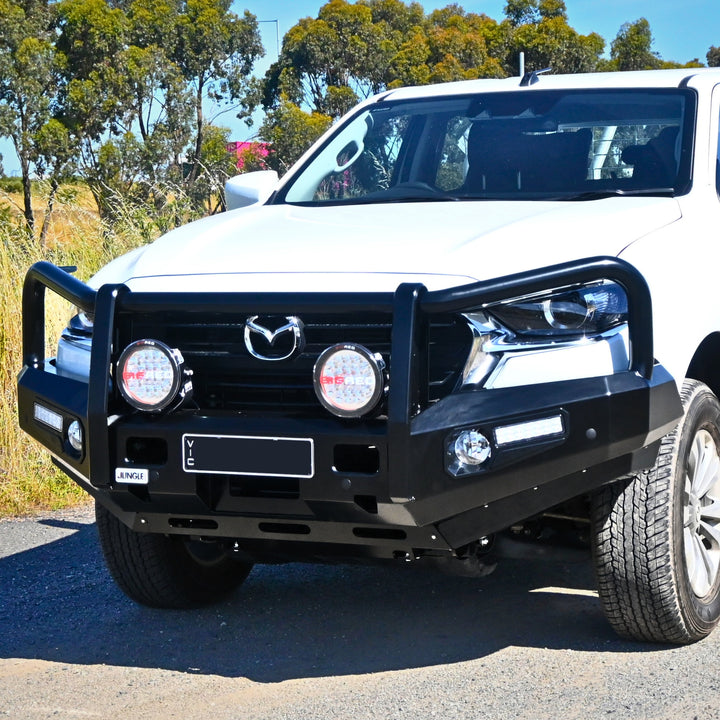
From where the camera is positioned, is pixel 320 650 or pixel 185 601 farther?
pixel 185 601

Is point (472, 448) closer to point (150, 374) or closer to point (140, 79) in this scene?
point (150, 374)

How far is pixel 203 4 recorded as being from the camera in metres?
37.5

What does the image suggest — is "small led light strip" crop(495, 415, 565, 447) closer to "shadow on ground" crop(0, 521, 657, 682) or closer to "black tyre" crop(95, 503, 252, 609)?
"shadow on ground" crop(0, 521, 657, 682)

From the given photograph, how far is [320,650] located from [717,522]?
140cm

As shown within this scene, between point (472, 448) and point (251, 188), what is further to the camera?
point (251, 188)

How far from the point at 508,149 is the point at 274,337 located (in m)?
1.76

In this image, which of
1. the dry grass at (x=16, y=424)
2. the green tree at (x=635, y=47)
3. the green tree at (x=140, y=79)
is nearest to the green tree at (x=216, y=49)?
the green tree at (x=140, y=79)

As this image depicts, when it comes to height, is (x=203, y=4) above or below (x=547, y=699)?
above

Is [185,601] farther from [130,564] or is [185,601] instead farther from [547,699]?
[547,699]

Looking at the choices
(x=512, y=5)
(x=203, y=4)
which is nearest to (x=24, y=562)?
(x=203, y=4)

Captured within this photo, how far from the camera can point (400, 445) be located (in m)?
3.32

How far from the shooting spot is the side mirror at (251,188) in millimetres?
5219

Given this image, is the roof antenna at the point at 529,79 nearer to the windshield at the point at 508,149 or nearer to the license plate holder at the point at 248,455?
the windshield at the point at 508,149

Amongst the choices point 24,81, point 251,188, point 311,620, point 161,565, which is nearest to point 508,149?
point 251,188
